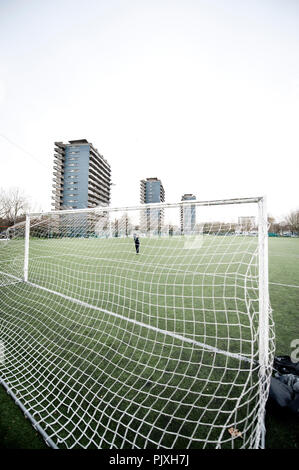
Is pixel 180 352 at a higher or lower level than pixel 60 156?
lower

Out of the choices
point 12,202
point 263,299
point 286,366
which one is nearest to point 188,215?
point 263,299

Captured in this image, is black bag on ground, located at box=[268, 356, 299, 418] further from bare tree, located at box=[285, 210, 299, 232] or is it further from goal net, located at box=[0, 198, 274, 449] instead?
bare tree, located at box=[285, 210, 299, 232]

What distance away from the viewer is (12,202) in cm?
2945

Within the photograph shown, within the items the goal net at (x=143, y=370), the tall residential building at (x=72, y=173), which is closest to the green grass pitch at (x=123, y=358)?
the goal net at (x=143, y=370)

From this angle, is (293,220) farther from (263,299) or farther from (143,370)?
(143,370)

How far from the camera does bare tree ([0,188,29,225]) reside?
2777cm

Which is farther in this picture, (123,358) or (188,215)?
(188,215)

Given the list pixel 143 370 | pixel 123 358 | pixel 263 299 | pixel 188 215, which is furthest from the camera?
pixel 188 215

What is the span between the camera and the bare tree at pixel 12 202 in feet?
91.1
